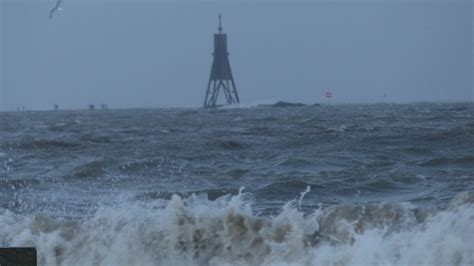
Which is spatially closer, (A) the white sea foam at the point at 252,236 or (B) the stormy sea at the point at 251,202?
(A) the white sea foam at the point at 252,236

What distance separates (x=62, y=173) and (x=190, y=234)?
5541mm

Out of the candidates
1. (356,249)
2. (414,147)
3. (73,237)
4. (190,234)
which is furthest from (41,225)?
(414,147)

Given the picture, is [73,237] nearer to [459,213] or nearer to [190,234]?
[190,234]

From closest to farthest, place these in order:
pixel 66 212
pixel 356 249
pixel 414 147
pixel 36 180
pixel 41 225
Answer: pixel 356 249 < pixel 41 225 < pixel 66 212 < pixel 36 180 < pixel 414 147

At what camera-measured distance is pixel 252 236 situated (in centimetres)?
574

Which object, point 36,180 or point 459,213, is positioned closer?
point 459,213

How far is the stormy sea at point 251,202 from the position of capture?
5449 millimetres

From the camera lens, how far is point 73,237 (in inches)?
243

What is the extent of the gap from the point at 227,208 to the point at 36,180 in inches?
197

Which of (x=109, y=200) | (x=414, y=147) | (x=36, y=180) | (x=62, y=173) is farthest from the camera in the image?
(x=414, y=147)

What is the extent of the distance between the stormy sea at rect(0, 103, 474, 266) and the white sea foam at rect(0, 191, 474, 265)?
0.03ft

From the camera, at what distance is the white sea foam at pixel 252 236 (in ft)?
17.1

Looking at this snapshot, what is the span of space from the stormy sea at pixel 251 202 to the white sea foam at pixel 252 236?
0.01 meters

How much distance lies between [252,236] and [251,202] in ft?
5.92
